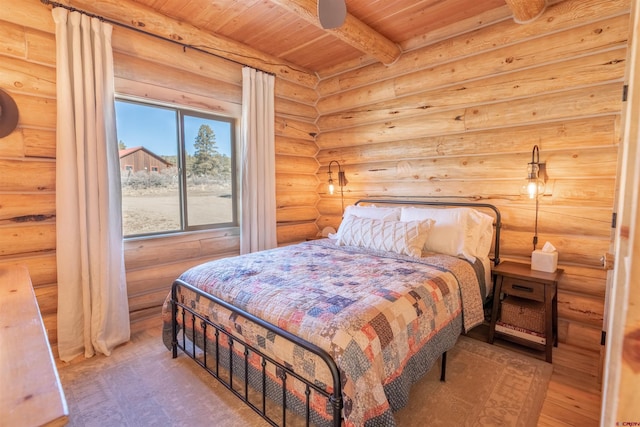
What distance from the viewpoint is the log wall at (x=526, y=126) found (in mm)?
2326

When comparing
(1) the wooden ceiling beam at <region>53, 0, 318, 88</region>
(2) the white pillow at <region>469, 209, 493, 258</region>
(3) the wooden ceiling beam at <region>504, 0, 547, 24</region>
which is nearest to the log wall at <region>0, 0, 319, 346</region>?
(1) the wooden ceiling beam at <region>53, 0, 318, 88</region>

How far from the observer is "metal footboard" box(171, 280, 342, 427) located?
4.28ft

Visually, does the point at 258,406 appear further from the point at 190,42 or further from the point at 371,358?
the point at 190,42

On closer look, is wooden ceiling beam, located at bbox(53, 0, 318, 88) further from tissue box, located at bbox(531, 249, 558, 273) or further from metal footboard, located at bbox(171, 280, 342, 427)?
tissue box, located at bbox(531, 249, 558, 273)

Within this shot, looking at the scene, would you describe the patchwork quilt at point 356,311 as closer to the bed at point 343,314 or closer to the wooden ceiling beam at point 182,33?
the bed at point 343,314

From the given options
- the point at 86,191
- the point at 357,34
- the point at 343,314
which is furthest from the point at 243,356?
the point at 357,34

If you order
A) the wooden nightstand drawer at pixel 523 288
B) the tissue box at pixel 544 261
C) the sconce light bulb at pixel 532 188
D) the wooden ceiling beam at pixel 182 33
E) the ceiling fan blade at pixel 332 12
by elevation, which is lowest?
the wooden nightstand drawer at pixel 523 288

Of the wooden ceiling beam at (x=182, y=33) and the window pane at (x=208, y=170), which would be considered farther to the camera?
the window pane at (x=208, y=170)

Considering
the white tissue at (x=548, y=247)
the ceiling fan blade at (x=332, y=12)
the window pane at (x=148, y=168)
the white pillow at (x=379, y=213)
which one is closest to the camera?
the ceiling fan blade at (x=332, y=12)

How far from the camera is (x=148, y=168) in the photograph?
298 cm

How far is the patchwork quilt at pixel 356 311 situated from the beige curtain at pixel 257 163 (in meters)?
0.89

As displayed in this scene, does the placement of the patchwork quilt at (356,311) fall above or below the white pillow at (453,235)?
below

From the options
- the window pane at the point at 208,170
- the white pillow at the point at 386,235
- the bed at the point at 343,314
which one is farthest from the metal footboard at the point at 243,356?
the white pillow at the point at 386,235

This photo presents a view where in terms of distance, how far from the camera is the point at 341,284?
1.92 meters
